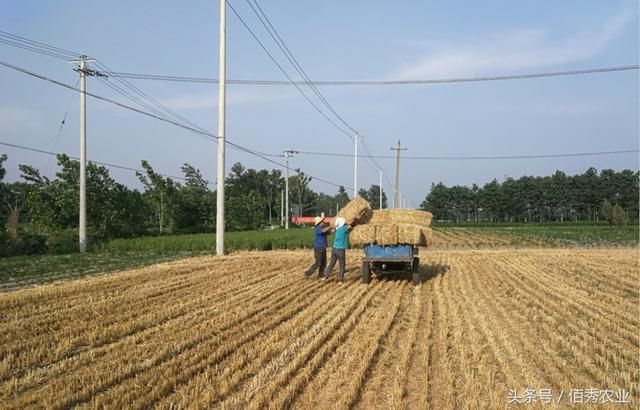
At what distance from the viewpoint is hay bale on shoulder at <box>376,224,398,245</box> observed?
13.9 metres

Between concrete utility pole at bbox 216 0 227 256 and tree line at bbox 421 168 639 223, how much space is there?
105 meters

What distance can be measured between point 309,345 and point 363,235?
23.3 feet

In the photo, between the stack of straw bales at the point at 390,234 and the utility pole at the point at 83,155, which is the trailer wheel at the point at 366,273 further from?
the utility pole at the point at 83,155

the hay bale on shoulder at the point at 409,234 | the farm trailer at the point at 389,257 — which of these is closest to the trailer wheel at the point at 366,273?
the farm trailer at the point at 389,257

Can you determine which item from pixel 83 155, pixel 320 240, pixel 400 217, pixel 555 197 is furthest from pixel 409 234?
pixel 555 197

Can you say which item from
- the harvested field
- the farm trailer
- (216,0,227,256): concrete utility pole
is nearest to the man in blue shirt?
the farm trailer

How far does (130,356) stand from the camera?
658 cm

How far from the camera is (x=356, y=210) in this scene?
15883 mm

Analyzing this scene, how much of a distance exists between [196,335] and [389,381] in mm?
3104

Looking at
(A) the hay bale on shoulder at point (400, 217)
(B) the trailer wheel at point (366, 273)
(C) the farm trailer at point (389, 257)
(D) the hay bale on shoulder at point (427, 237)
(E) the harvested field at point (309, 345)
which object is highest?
(A) the hay bale on shoulder at point (400, 217)

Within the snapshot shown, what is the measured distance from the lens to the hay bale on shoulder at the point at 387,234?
45.5 feet

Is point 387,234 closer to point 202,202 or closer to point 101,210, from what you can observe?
point 101,210

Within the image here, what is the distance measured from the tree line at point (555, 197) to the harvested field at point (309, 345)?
113 meters

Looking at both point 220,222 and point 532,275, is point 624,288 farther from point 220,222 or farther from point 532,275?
point 220,222
